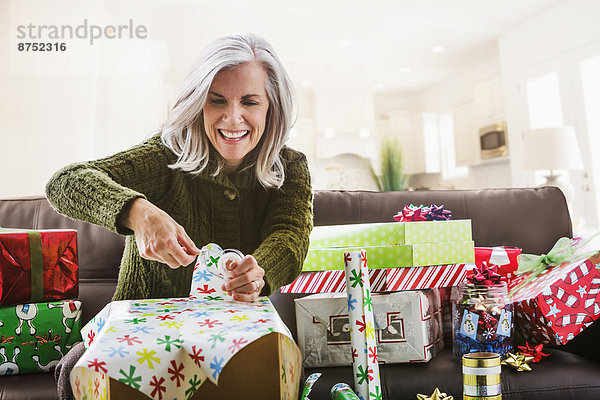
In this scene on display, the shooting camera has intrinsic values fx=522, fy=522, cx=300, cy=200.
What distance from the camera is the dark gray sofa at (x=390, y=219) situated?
1.05 metres

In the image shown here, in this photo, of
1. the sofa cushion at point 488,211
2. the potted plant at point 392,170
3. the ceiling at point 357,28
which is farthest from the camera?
the potted plant at point 392,170

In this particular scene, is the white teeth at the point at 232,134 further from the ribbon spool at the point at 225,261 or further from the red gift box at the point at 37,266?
the red gift box at the point at 37,266

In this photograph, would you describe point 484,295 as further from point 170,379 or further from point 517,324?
point 170,379

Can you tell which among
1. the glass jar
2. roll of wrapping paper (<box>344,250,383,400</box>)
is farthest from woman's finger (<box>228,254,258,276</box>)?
the glass jar

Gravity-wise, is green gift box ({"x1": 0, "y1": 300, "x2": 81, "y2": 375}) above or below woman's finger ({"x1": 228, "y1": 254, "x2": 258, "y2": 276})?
below

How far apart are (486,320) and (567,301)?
0.20m

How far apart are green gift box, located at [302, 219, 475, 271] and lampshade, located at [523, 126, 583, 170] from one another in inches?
88.0

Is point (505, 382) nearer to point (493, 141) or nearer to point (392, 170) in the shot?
point (493, 141)

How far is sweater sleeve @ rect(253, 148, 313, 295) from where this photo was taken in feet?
2.78

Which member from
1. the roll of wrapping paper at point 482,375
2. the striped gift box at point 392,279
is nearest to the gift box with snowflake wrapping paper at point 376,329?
the striped gift box at point 392,279

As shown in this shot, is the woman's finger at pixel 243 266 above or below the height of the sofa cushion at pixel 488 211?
below

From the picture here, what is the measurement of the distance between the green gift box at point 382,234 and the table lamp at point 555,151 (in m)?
2.19

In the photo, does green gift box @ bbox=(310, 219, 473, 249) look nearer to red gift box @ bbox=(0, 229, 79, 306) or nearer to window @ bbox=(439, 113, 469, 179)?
red gift box @ bbox=(0, 229, 79, 306)

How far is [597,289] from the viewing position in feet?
3.50
